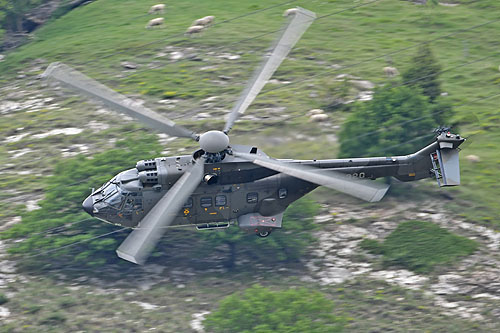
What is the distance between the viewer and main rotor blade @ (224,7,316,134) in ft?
95.0

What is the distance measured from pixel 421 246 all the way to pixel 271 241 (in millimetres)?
6408

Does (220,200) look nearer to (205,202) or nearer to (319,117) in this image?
(205,202)

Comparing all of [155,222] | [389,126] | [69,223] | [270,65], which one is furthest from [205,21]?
[155,222]

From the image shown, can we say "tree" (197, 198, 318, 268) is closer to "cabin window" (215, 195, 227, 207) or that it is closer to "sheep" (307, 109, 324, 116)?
"cabin window" (215, 195, 227, 207)

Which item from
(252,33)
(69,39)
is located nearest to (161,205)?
(252,33)

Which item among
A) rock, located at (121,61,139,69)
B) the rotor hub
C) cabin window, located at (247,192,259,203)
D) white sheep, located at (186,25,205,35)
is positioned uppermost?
white sheep, located at (186,25,205,35)

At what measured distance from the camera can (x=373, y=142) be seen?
3697 centimetres

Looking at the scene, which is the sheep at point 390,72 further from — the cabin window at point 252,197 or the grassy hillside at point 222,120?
the cabin window at point 252,197

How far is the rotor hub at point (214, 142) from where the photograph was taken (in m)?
27.7

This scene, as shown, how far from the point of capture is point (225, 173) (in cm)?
2911

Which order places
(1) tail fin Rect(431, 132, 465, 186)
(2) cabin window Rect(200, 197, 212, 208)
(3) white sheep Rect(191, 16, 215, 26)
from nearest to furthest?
1. (2) cabin window Rect(200, 197, 212, 208)
2. (1) tail fin Rect(431, 132, 465, 186)
3. (3) white sheep Rect(191, 16, 215, 26)

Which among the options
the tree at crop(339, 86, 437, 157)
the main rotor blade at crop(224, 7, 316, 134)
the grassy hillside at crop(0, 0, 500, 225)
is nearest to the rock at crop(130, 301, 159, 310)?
the main rotor blade at crop(224, 7, 316, 134)

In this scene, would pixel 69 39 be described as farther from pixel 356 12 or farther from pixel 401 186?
pixel 401 186

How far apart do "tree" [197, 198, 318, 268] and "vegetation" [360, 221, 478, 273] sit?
280 centimetres
